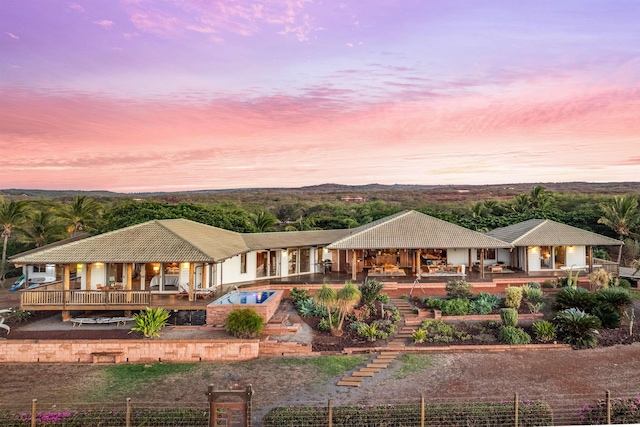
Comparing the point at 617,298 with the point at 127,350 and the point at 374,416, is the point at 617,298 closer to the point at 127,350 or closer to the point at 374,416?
the point at 374,416

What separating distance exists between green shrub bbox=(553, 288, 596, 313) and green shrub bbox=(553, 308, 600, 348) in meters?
1.60

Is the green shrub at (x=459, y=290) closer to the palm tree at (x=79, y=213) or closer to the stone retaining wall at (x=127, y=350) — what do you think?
the stone retaining wall at (x=127, y=350)

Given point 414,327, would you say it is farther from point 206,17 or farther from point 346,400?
point 206,17

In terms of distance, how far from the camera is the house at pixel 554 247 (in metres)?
24.1

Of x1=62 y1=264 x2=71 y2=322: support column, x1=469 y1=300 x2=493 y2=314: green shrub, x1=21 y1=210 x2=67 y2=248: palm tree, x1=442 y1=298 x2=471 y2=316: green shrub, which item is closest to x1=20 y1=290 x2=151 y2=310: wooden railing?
Answer: x1=62 y1=264 x2=71 y2=322: support column

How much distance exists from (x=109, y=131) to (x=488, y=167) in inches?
1746

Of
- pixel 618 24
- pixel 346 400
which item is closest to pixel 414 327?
pixel 346 400

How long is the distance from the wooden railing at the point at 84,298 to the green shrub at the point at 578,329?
1689cm

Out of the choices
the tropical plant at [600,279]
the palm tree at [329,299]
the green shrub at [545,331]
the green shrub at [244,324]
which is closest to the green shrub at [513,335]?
the green shrub at [545,331]

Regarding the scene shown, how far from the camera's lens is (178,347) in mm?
14047

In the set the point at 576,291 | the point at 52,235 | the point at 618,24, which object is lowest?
the point at 576,291

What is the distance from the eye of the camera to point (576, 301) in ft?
57.5

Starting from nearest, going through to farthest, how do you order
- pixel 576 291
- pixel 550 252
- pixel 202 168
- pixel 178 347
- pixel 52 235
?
pixel 178 347
pixel 576 291
pixel 550 252
pixel 52 235
pixel 202 168

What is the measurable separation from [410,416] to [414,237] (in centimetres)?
1577
